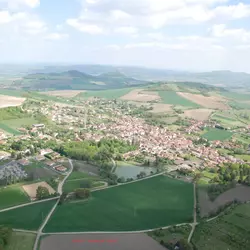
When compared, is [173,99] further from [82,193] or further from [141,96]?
[82,193]

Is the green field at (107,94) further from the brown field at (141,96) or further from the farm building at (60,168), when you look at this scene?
the farm building at (60,168)

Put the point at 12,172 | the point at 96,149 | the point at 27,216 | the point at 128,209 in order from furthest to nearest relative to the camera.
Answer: the point at 96,149 → the point at 12,172 → the point at 128,209 → the point at 27,216

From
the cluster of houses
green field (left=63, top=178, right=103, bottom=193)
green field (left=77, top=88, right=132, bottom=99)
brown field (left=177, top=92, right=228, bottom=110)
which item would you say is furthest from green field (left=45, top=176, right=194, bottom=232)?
green field (left=77, top=88, right=132, bottom=99)

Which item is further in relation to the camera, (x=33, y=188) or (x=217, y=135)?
(x=217, y=135)

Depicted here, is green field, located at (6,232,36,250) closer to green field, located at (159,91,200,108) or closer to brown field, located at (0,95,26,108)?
brown field, located at (0,95,26,108)

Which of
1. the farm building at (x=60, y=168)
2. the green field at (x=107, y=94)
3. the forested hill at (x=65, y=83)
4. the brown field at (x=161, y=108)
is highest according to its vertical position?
the forested hill at (x=65, y=83)

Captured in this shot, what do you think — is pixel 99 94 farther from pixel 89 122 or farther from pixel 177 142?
pixel 177 142

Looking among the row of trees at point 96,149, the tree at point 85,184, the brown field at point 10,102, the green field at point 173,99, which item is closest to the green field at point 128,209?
the tree at point 85,184

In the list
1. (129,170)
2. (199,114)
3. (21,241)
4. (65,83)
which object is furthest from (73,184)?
(65,83)
